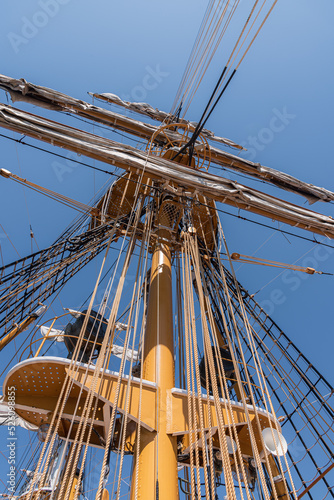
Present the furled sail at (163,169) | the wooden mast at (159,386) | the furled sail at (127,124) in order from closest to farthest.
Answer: the wooden mast at (159,386)
the furled sail at (163,169)
the furled sail at (127,124)

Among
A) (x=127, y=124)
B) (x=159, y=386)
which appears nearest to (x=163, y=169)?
(x=159, y=386)

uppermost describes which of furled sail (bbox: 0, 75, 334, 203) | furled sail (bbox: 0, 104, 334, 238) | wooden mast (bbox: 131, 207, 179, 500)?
furled sail (bbox: 0, 75, 334, 203)

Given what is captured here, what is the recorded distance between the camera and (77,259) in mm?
7867

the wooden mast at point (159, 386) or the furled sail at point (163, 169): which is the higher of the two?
the furled sail at point (163, 169)

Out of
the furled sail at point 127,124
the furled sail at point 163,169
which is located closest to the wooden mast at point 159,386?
the furled sail at point 163,169

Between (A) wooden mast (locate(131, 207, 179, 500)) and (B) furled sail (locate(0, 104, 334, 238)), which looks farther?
(B) furled sail (locate(0, 104, 334, 238))

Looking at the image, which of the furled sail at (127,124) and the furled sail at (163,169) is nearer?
the furled sail at (163,169)

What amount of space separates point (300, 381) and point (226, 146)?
25.8 feet

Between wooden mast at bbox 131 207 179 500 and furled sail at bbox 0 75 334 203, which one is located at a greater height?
furled sail at bbox 0 75 334 203

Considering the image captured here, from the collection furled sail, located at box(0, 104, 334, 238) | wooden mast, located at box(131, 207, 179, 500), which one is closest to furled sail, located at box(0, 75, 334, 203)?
furled sail, located at box(0, 104, 334, 238)

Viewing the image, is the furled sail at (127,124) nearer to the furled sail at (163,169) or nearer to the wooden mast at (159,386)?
the furled sail at (163,169)

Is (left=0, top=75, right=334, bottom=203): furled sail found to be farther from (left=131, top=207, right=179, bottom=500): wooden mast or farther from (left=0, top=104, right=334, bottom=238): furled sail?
(left=131, top=207, right=179, bottom=500): wooden mast

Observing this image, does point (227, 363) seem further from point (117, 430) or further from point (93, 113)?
point (93, 113)

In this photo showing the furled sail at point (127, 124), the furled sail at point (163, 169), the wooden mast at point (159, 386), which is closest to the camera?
the wooden mast at point (159, 386)
